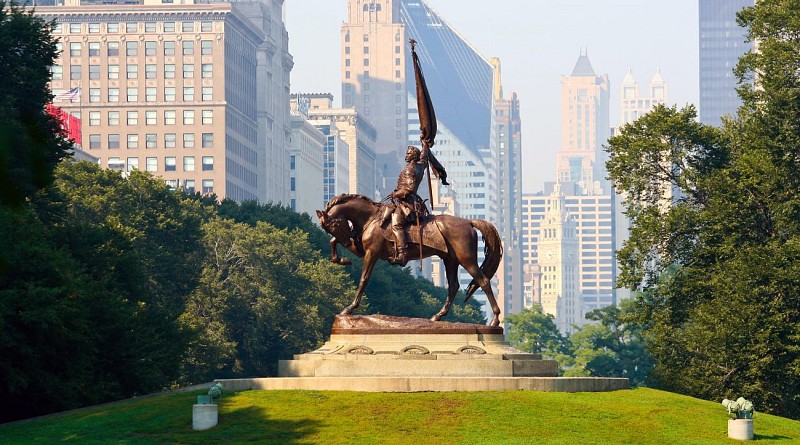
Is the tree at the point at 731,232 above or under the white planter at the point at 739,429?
above

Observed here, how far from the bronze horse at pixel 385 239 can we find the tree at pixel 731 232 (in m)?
18.0

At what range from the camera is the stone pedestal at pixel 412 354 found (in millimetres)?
52750

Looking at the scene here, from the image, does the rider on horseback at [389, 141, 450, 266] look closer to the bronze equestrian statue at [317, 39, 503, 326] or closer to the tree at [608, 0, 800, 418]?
the bronze equestrian statue at [317, 39, 503, 326]

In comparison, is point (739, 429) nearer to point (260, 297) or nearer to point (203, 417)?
point (203, 417)

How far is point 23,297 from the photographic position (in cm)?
5731

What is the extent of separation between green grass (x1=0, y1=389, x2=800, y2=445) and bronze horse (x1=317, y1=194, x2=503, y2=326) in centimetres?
642

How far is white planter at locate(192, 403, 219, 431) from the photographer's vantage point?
4603cm

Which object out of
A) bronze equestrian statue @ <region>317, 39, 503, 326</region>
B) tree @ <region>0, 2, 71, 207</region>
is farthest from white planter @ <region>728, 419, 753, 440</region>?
tree @ <region>0, 2, 71, 207</region>

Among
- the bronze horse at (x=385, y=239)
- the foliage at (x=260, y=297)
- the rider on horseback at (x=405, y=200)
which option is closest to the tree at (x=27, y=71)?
the bronze horse at (x=385, y=239)

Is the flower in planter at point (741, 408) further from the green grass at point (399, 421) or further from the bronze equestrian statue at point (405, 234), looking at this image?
the bronze equestrian statue at point (405, 234)

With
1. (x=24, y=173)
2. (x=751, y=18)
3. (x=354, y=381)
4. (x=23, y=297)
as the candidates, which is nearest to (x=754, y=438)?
(x=354, y=381)

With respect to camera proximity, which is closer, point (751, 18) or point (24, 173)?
point (24, 173)

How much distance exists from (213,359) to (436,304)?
6369 cm

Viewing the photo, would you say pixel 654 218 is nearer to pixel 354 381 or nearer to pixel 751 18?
pixel 751 18
